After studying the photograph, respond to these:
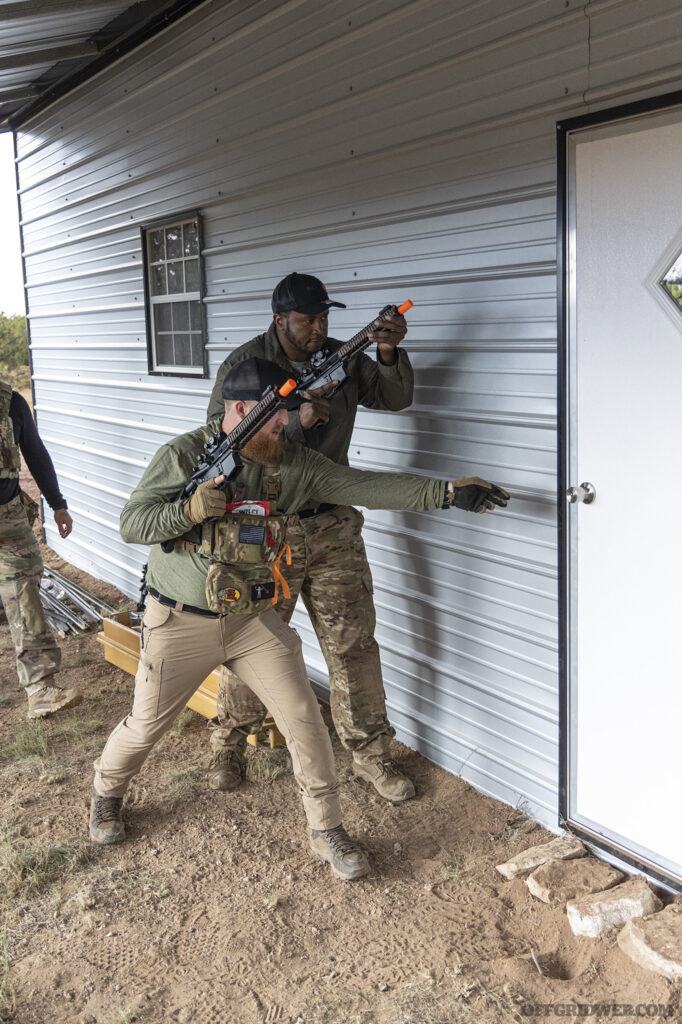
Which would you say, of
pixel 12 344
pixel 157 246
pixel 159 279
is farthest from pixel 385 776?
pixel 12 344

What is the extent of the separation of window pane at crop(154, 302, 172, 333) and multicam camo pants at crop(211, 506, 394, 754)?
3453mm

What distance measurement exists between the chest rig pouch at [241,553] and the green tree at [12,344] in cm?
2321

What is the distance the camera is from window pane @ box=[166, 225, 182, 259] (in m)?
6.81

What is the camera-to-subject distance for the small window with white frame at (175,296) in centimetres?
655

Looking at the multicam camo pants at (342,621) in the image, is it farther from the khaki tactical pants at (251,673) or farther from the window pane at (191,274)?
the window pane at (191,274)

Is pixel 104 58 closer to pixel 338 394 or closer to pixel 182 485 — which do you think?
pixel 338 394

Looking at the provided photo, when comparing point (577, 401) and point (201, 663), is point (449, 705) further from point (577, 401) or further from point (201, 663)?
point (577, 401)

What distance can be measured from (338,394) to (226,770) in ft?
6.40

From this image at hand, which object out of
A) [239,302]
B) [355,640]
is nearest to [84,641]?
[239,302]

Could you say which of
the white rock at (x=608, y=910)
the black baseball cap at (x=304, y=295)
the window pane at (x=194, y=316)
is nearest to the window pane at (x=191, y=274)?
the window pane at (x=194, y=316)

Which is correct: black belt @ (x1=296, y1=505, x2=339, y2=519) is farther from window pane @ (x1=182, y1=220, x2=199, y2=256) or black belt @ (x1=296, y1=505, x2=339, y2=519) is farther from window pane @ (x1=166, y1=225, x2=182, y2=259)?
window pane @ (x1=166, y1=225, x2=182, y2=259)

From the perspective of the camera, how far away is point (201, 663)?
11.9ft

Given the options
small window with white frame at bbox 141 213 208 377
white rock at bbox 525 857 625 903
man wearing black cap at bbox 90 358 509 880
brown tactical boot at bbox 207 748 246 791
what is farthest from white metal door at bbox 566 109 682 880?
small window with white frame at bbox 141 213 208 377

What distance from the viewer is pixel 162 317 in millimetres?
7223
